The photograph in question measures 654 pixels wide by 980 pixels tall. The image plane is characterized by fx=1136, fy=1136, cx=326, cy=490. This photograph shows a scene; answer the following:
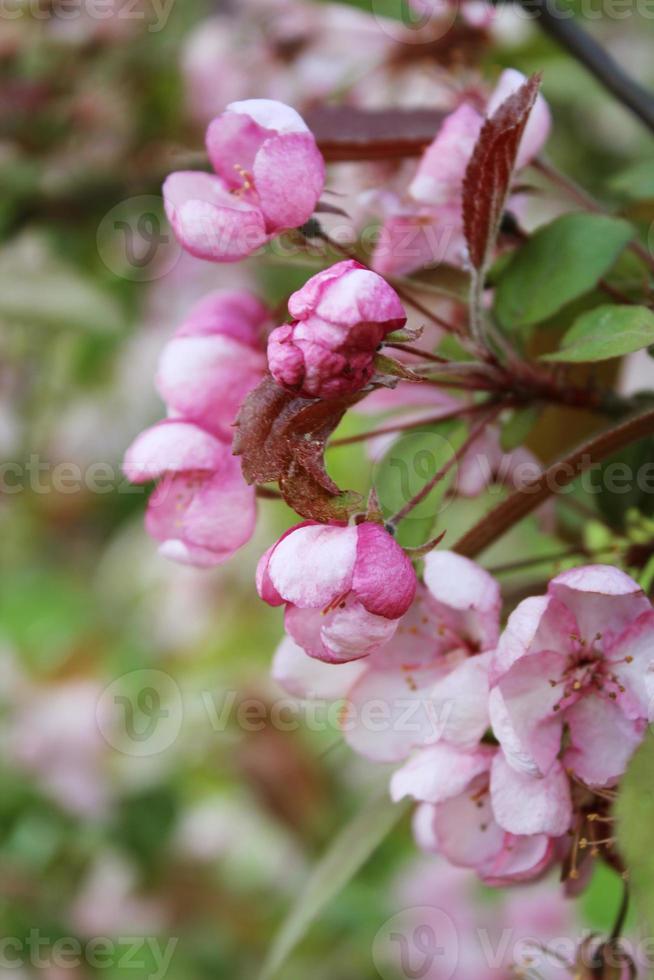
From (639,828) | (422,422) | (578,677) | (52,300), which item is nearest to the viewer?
(639,828)

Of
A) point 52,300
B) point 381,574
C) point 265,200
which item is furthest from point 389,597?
point 52,300

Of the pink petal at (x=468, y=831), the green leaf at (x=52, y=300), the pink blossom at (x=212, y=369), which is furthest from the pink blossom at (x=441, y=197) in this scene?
the green leaf at (x=52, y=300)

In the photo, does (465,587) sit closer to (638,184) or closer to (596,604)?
(596,604)

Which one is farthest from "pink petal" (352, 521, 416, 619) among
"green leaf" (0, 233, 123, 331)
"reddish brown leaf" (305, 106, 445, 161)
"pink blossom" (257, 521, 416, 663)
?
"green leaf" (0, 233, 123, 331)

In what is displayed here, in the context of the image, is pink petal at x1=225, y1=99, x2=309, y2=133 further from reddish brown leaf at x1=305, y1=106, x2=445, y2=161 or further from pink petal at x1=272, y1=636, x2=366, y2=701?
pink petal at x1=272, y1=636, x2=366, y2=701

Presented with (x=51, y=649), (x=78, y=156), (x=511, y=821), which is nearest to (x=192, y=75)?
(x=78, y=156)

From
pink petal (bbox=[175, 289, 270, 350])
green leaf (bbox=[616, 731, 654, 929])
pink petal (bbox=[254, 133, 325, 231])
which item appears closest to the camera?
green leaf (bbox=[616, 731, 654, 929])

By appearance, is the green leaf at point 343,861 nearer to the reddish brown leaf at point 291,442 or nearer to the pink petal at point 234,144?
the reddish brown leaf at point 291,442
